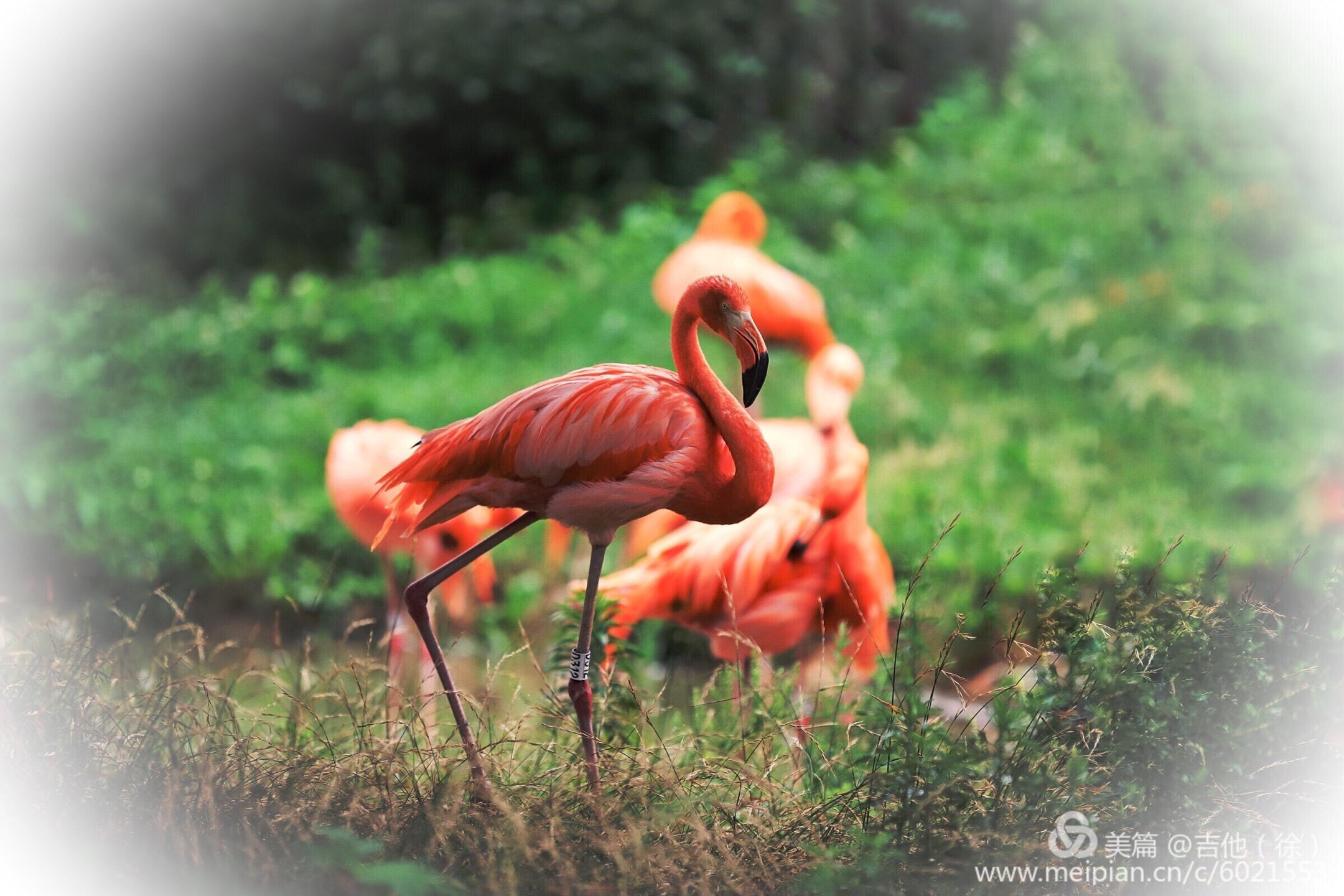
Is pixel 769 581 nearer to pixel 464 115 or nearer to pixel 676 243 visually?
pixel 676 243

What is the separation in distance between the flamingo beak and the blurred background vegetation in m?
1.82

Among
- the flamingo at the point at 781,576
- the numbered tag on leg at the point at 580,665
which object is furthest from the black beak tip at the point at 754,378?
the flamingo at the point at 781,576

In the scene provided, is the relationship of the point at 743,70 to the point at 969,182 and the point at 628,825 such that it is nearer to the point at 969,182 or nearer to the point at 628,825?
the point at 969,182

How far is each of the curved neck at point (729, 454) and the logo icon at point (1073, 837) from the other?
82 cm

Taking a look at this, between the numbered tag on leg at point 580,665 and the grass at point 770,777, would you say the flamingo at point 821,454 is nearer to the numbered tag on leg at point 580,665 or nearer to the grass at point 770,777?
the grass at point 770,777

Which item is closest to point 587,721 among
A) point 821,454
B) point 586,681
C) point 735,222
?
point 586,681

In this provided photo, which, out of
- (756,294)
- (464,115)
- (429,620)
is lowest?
(429,620)

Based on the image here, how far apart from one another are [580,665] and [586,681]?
0.13 feet

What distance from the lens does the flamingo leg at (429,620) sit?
2150mm

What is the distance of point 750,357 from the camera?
210cm

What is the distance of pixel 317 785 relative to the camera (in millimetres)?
2260

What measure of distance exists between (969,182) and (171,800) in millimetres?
6075

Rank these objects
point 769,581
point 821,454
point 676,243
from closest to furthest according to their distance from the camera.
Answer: point 769,581 → point 821,454 → point 676,243

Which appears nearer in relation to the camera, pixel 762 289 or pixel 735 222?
pixel 762 289
